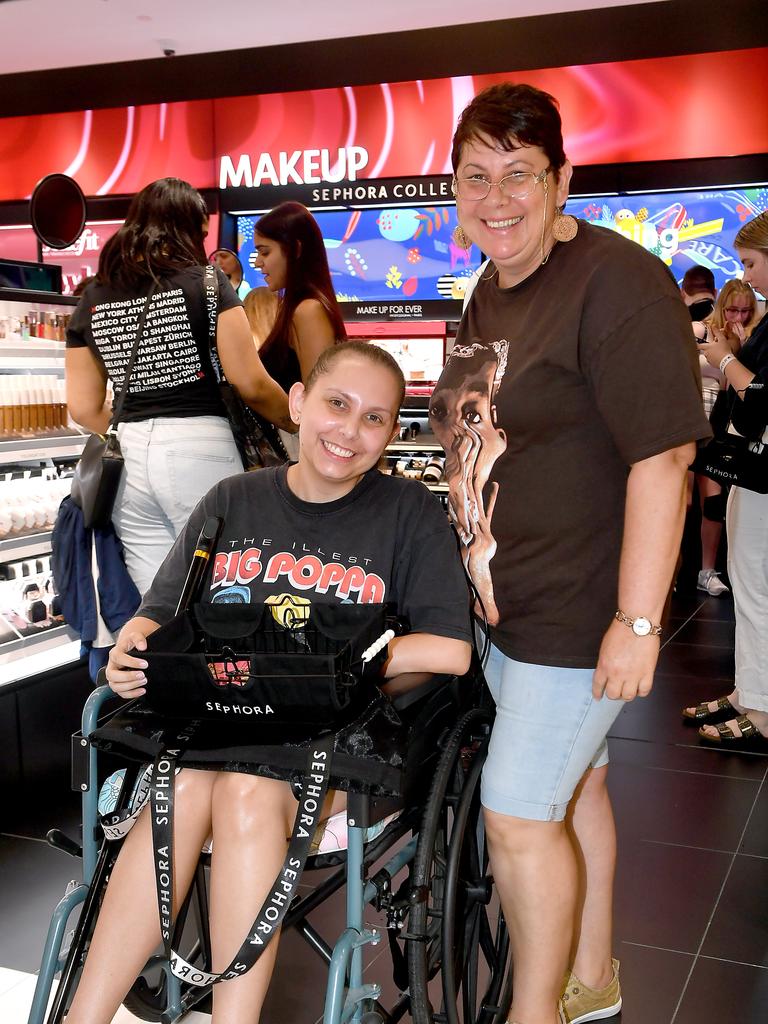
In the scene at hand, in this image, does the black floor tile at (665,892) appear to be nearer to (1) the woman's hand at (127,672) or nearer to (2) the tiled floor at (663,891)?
(2) the tiled floor at (663,891)

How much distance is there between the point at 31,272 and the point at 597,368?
262 cm

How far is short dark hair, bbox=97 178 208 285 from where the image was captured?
2645mm

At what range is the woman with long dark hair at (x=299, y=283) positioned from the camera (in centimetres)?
288

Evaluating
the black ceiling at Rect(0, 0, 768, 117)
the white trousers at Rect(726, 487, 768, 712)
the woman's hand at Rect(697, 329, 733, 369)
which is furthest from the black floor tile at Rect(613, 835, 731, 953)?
the black ceiling at Rect(0, 0, 768, 117)

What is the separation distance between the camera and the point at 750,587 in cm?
356

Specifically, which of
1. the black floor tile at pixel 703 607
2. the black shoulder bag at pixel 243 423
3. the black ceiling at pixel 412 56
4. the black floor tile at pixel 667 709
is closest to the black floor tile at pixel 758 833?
the black floor tile at pixel 667 709

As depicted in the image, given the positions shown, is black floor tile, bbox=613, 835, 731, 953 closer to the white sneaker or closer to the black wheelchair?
the black wheelchair

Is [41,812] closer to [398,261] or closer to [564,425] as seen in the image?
[564,425]

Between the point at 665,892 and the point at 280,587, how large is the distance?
1.54 meters

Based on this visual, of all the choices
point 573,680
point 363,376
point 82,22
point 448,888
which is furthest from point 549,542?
point 82,22

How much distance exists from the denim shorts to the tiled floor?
28.4 inches

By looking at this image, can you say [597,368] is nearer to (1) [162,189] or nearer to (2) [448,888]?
(2) [448,888]

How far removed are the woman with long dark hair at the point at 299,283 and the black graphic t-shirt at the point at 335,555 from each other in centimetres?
101

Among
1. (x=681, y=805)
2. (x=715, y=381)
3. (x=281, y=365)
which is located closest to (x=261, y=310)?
(x=281, y=365)
